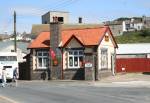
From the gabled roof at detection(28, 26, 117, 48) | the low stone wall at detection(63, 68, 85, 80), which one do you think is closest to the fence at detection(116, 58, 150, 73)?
the gabled roof at detection(28, 26, 117, 48)

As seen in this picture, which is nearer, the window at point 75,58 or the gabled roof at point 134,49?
the window at point 75,58

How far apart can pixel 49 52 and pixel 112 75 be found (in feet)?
24.6

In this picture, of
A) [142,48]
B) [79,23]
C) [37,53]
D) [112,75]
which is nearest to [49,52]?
[37,53]

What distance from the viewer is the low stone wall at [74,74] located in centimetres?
5234

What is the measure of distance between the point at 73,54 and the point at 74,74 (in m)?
2.10

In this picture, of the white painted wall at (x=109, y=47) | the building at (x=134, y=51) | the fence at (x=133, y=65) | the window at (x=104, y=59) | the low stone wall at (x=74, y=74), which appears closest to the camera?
the low stone wall at (x=74, y=74)

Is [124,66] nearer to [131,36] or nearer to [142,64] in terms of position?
[142,64]

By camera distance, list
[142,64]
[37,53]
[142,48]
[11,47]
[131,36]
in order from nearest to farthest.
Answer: [37,53]
[142,64]
[142,48]
[11,47]
[131,36]

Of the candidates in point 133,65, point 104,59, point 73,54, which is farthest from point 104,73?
point 133,65

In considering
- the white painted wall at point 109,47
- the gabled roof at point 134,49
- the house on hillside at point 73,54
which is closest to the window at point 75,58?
the house on hillside at point 73,54

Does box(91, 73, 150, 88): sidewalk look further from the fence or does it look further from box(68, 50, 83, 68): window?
the fence

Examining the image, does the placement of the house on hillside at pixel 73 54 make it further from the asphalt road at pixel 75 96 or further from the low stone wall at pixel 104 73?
the asphalt road at pixel 75 96

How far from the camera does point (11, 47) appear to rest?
90.7m

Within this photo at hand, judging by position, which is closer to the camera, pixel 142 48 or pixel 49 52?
pixel 49 52
